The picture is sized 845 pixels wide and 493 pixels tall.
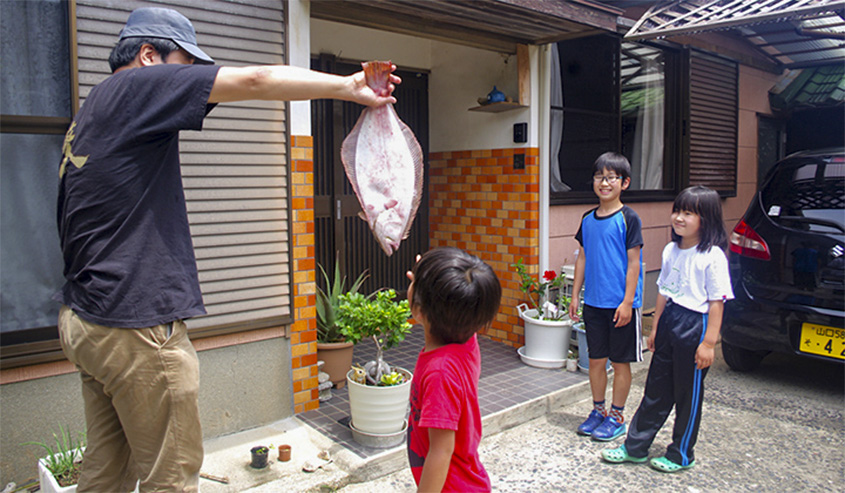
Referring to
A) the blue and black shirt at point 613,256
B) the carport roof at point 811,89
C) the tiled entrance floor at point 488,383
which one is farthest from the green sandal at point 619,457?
the carport roof at point 811,89

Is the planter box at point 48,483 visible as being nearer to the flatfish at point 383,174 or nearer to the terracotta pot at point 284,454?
the terracotta pot at point 284,454

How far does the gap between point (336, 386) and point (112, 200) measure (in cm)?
291

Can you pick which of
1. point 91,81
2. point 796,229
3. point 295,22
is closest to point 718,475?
point 796,229

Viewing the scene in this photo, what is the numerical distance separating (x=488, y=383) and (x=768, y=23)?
4.82 meters

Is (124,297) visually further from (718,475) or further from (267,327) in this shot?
(718,475)

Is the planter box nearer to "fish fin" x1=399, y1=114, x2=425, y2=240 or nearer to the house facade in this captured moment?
the house facade

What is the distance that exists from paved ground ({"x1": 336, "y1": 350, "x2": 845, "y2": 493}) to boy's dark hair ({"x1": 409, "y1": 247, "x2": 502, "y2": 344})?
6.10ft

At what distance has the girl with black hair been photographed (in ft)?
10.8

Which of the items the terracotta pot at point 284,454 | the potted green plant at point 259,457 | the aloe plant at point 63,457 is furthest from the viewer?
the terracotta pot at point 284,454

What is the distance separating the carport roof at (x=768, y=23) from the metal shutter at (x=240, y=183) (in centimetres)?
348

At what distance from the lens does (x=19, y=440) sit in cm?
296

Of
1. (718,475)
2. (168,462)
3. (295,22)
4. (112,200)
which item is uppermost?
(295,22)

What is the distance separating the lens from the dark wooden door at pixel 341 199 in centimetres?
546

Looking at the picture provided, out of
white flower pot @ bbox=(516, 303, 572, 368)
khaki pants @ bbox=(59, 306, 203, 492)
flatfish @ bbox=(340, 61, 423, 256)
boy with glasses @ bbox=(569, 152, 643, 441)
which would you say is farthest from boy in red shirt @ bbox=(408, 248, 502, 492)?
white flower pot @ bbox=(516, 303, 572, 368)
